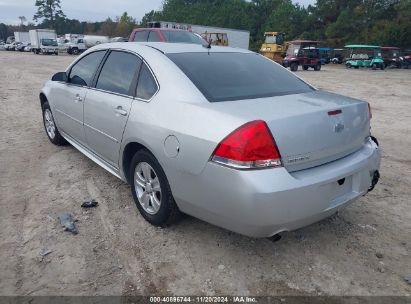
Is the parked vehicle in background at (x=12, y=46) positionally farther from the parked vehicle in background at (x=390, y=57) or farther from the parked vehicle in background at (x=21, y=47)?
the parked vehicle in background at (x=390, y=57)

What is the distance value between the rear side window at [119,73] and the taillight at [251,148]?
1448mm

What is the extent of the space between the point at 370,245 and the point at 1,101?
9921mm

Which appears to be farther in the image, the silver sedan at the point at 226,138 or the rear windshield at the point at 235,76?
the rear windshield at the point at 235,76

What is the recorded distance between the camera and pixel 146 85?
11.3ft

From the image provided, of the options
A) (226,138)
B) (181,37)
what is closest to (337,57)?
(181,37)

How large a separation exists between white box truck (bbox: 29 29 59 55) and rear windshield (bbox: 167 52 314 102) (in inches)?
1664

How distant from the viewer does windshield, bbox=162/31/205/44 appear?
12867mm

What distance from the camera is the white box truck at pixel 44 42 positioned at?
40.7 metres

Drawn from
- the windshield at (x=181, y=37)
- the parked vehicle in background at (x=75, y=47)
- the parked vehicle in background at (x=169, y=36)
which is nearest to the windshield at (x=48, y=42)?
the parked vehicle in background at (x=75, y=47)

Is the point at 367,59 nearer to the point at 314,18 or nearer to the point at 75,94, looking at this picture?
the point at 314,18

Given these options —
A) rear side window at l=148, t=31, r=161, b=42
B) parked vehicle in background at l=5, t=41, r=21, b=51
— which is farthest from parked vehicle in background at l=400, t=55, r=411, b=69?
parked vehicle in background at l=5, t=41, r=21, b=51

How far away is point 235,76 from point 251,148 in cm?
114

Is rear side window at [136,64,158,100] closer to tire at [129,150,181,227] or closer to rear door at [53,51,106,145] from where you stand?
tire at [129,150,181,227]

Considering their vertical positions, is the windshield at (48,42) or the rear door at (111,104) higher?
the rear door at (111,104)
